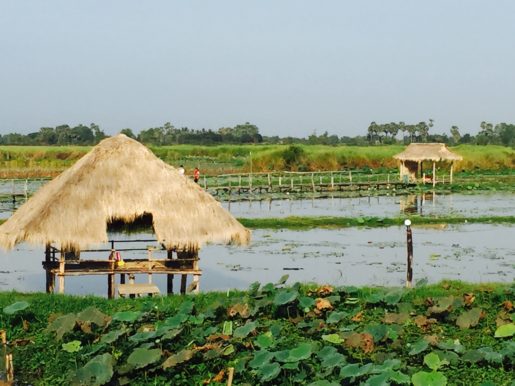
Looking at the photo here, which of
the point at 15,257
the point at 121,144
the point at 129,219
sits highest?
the point at 121,144

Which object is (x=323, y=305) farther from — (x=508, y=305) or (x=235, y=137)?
(x=235, y=137)

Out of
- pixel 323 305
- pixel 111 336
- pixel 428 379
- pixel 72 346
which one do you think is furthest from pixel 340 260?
pixel 428 379

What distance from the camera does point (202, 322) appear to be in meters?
9.27

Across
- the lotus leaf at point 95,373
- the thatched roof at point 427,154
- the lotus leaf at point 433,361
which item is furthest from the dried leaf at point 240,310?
the thatched roof at point 427,154

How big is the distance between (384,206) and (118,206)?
20.1 m

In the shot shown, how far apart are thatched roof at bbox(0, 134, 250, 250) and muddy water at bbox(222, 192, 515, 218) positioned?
45.4 feet

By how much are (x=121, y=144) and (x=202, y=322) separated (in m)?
4.46

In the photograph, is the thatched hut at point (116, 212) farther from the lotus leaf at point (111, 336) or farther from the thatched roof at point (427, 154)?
the thatched roof at point (427, 154)

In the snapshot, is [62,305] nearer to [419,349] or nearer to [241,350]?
[241,350]

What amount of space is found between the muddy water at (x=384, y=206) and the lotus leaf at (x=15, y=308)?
1684 centimetres

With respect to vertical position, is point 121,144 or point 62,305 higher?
point 121,144

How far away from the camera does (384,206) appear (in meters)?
30.9

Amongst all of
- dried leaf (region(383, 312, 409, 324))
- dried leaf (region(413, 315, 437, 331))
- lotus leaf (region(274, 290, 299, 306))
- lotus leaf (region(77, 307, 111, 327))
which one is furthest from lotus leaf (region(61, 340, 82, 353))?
dried leaf (region(413, 315, 437, 331))

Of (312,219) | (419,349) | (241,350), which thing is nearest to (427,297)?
(419,349)
